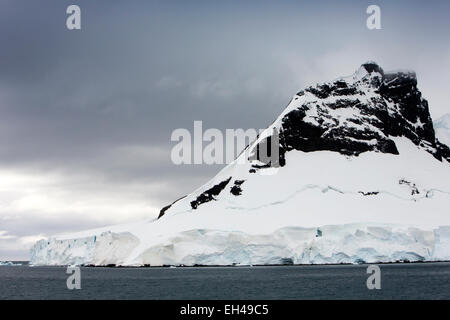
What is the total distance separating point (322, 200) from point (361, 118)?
1274 inches

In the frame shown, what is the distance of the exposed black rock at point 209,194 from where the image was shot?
129875 mm

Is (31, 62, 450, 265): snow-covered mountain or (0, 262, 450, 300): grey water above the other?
(31, 62, 450, 265): snow-covered mountain

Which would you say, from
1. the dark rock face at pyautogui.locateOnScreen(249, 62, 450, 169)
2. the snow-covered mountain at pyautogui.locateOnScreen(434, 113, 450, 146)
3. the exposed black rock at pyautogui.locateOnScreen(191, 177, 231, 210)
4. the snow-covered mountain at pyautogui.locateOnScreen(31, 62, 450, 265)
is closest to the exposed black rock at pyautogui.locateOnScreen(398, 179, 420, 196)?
the snow-covered mountain at pyautogui.locateOnScreen(31, 62, 450, 265)

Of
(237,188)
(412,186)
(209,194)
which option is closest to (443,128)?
(412,186)

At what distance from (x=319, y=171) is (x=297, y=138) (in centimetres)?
1325

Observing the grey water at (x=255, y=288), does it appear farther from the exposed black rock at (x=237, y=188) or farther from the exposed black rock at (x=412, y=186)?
the exposed black rock at (x=412, y=186)

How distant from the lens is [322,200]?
121062 mm

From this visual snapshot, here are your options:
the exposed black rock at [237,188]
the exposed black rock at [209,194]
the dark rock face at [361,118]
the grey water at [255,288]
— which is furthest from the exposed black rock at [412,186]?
the grey water at [255,288]

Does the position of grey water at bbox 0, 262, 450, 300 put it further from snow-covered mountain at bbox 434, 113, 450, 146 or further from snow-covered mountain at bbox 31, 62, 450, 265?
snow-covered mountain at bbox 434, 113, 450, 146

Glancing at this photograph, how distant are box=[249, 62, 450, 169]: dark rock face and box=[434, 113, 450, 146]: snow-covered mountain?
12783mm

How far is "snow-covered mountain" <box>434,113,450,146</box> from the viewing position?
16744 centimetres

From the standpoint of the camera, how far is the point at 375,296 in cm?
4872

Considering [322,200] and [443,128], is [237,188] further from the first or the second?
[443,128]
